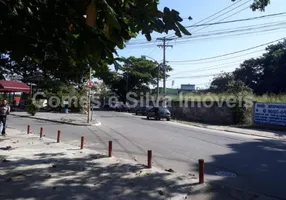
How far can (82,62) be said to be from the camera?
15.9 ft

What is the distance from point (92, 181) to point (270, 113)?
2080 centimetres

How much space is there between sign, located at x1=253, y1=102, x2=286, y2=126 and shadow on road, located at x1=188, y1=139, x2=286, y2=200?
41.1ft

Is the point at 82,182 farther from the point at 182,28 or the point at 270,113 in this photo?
the point at 270,113

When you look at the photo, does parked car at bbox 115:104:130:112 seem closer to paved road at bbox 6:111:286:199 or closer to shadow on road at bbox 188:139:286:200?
paved road at bbox 6:111:286:199

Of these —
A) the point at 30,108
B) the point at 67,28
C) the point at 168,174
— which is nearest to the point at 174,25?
the point at 67,28

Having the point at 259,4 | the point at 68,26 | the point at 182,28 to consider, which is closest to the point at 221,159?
the point at 259,4

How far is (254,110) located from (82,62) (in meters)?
23.7

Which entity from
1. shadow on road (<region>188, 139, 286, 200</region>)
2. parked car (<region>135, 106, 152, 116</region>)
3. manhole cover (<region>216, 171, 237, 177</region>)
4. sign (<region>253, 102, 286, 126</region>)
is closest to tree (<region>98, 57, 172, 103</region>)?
parked car (<region>135, 106, 152, 116</region>)

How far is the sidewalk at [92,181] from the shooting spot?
6156 mm

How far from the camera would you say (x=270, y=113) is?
24719 millimetres

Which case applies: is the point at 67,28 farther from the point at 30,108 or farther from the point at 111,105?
the point at 111,105

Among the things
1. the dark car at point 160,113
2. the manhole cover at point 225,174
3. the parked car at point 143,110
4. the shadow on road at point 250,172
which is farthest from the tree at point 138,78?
the manhole cover at point 225,174

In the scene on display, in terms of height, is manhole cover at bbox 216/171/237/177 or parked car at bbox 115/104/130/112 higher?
parked car at bbox 115/104/130/112

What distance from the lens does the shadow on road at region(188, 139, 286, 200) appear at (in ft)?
22.5
